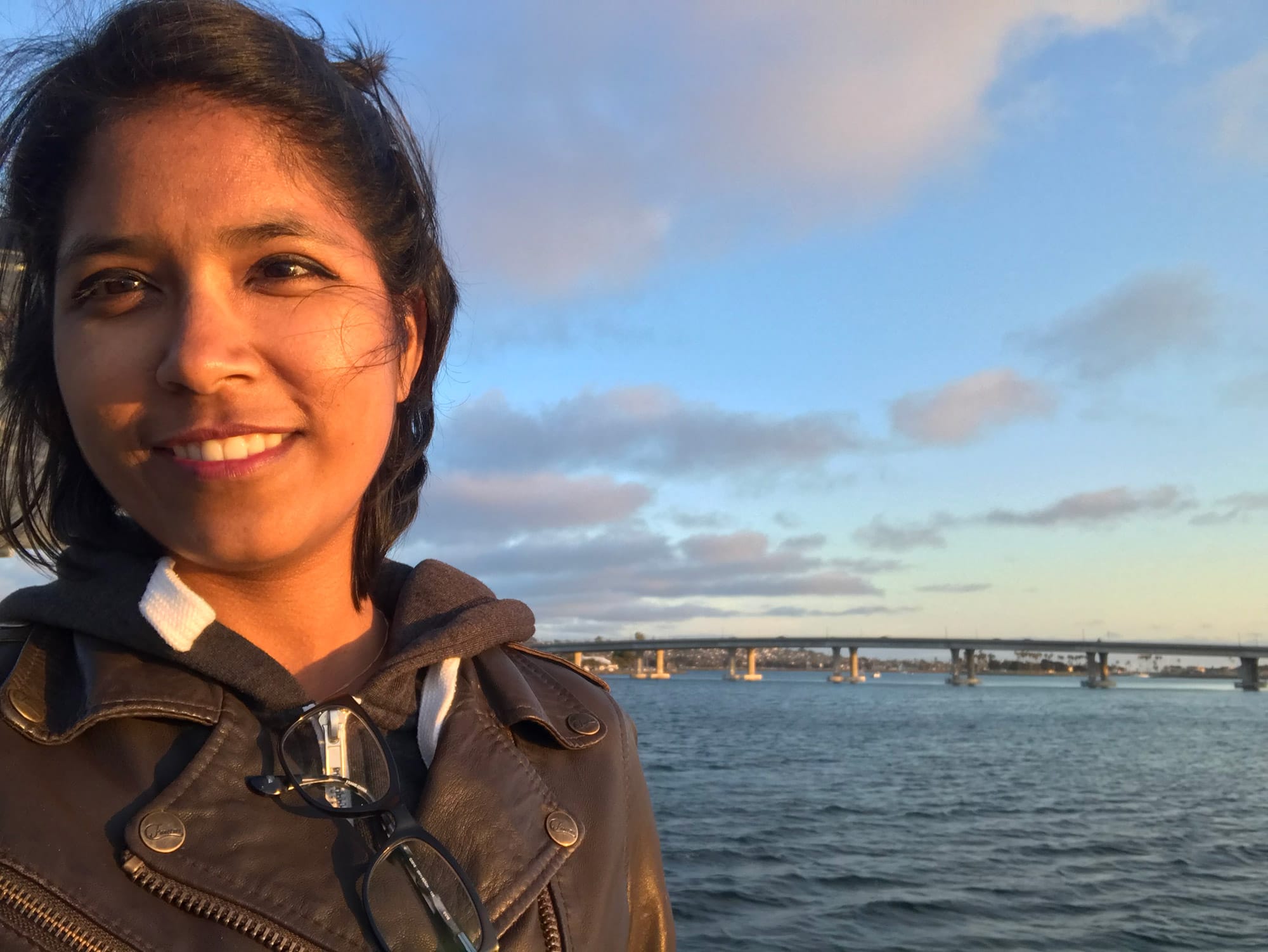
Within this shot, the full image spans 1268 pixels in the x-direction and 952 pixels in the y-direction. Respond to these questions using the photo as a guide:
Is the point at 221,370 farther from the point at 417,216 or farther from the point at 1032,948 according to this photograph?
the point at 1032,948

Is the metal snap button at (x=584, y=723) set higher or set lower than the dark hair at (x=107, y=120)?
lower

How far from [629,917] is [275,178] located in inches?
60.1

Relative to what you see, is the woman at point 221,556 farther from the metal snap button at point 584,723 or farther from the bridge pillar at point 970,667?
the bridge pillar at point 970,667

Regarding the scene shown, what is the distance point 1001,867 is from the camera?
16.3m

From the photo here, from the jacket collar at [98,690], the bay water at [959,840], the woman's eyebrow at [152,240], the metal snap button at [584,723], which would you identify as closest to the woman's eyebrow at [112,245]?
the woman's eyebrow at [152,240]

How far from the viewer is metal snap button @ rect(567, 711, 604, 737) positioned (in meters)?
1.85

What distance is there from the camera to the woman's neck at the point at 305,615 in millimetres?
1657

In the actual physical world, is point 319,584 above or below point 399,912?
above

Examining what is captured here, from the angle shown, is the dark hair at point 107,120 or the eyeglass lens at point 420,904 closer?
the eyeglass lens at point 420,904

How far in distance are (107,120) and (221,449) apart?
1.85 ft

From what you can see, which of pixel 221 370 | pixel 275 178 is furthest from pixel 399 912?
pixel 275 178

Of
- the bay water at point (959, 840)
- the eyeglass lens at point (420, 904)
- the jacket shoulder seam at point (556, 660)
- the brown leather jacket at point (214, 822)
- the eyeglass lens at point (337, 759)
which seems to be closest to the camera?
the brown leather jacket at point (214, 822)

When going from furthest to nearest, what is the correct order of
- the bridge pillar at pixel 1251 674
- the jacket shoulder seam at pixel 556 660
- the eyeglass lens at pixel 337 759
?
the bridge pillar at pixel 1251 674 < the jacket shoulder seam at pixel 556 660 < the eyeglass lens at pixel 337 759

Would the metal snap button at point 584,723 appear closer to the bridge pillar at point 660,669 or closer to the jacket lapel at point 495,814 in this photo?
the jacket lapel at point 495,814
